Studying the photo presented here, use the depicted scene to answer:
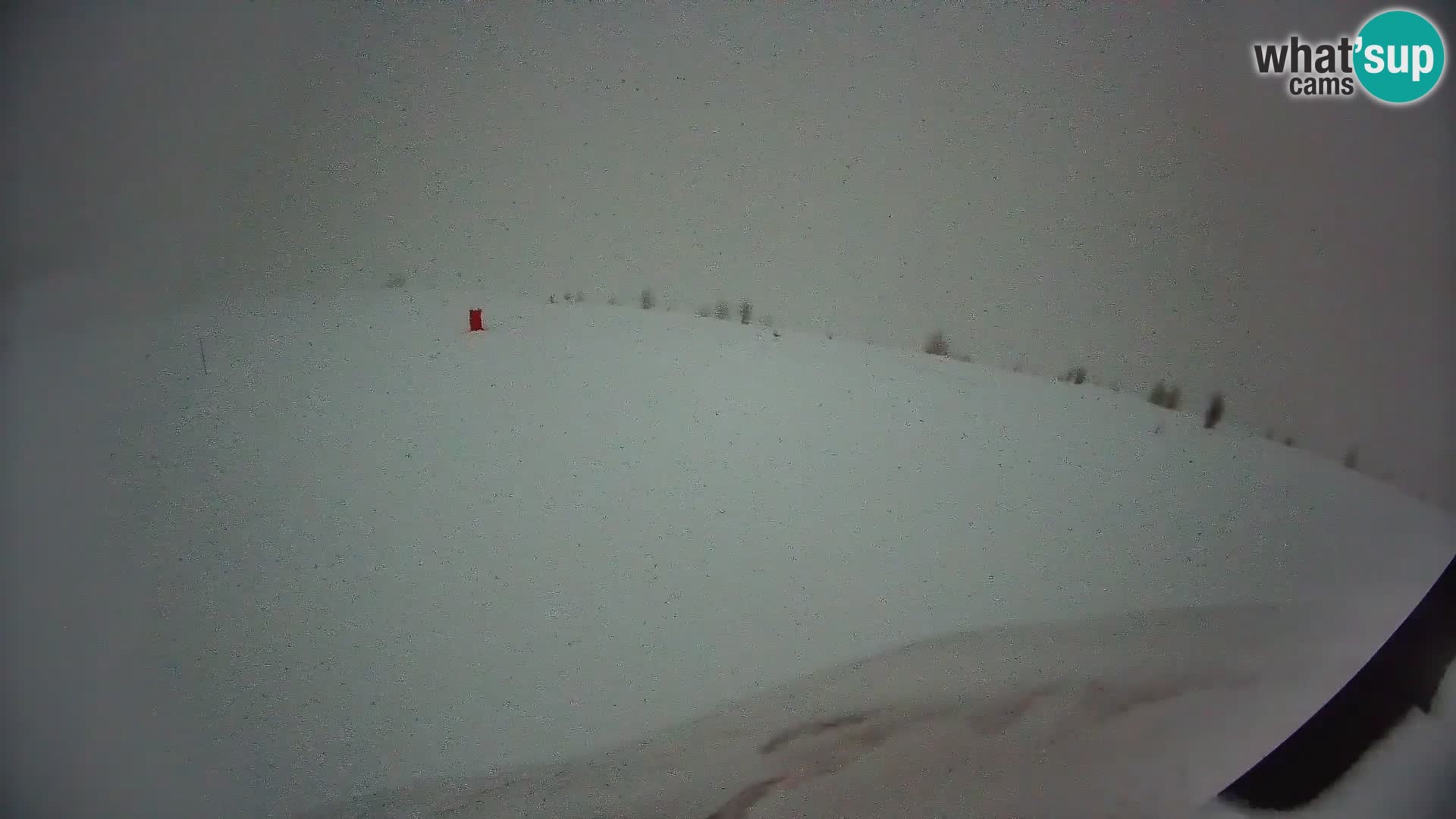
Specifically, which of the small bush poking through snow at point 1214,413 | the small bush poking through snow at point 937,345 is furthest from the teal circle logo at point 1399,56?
the small bush poking through snow at point 937,345

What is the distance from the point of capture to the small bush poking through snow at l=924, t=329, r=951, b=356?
1444 mm

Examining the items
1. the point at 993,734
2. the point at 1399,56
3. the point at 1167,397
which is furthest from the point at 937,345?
the point at 1399,56

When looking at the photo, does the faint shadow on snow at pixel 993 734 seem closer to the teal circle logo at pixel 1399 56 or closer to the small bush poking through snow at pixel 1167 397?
the small bush poking through snow at pixel 1167 397

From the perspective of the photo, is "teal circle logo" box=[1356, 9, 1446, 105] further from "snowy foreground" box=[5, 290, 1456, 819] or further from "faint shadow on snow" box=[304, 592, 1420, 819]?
"faint shadow on snow" box=[304, 592, 1420, 819]

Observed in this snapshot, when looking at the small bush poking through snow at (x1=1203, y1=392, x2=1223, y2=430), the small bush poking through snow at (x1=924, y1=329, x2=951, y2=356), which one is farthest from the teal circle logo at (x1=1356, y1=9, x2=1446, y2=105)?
the small bush poking through snow at (x1=924, y1=329, x2=951, y2=356)

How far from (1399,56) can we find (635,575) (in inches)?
63.0

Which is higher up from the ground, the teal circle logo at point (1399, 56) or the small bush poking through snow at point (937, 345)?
the teal circle logo at point (1399, 56)

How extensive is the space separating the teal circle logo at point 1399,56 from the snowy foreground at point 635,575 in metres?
0.66

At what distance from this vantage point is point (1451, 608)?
4.80ft

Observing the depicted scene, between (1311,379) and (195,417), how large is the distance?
1879 mm

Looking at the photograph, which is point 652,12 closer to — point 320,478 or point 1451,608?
point 320,478

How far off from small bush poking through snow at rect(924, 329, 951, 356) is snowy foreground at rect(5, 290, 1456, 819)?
19 millimetres

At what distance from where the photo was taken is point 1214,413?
1457 mm

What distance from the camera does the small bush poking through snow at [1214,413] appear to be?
4.77 feet
